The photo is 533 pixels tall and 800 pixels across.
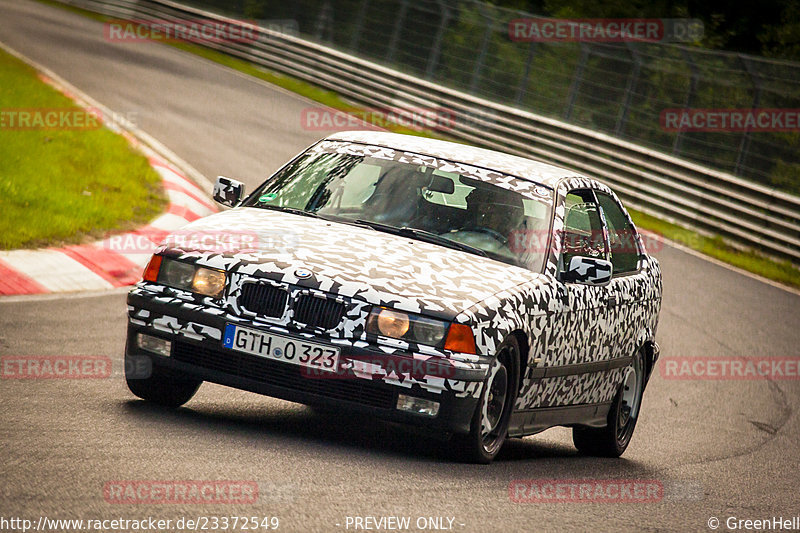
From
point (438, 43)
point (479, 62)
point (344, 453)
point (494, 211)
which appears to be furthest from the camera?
point (438, 43)

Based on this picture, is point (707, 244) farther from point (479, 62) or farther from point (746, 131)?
point (479, 62)

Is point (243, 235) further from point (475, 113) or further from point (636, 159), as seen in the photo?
point (475, 113)

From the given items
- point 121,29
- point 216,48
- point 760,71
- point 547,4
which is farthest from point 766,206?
point 547,4

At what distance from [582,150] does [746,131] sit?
3262 mm

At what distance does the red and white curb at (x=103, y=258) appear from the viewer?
10.1m

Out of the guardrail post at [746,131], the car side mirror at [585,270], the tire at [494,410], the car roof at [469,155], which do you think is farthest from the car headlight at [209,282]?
the guardrail post at [746,131]

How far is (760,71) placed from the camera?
65.9 feet

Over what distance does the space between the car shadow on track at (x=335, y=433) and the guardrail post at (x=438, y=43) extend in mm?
20363

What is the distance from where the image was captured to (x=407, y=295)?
589 cm

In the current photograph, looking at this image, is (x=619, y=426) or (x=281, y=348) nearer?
(x=281, y=348)

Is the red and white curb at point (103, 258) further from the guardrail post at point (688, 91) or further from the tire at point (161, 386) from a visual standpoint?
the guardrail post at point (688, 91)

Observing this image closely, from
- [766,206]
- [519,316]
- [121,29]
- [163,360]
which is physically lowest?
[121,29]

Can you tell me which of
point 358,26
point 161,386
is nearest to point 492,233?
point 161,386

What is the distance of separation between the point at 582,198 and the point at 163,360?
9.62ft
